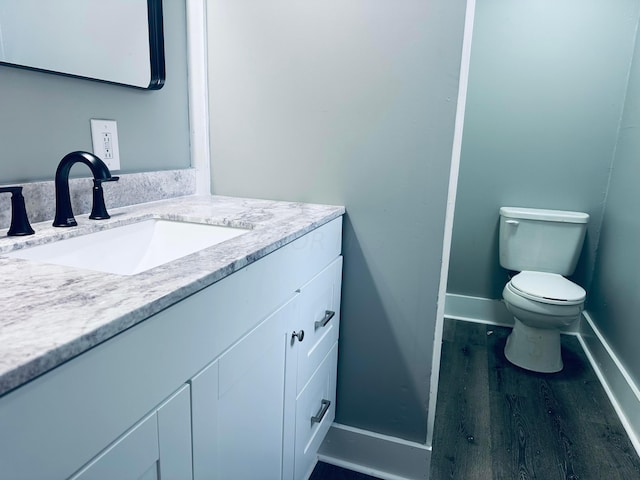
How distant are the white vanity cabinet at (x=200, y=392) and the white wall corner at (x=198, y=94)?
52 centimetres

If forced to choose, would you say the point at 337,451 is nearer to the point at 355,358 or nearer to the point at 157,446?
the point at 355,358

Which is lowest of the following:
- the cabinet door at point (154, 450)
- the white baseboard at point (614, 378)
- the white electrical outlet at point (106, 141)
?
the white baseboard at point (614, 378)

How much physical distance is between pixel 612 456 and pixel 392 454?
2.62 ft

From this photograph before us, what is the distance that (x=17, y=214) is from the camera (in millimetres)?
859

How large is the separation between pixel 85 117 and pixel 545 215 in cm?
213

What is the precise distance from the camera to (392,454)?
146 centimetres

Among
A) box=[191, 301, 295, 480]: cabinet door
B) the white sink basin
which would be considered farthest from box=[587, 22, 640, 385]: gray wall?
the white sink basin

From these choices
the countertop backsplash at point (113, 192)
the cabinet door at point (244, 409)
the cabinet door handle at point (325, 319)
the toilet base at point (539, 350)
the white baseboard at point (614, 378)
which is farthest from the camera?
the toilet base at point (539, 350)

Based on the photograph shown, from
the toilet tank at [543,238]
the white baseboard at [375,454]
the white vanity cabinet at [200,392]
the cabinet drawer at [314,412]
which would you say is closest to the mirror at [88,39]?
the white vanity cabinet at [200,392]

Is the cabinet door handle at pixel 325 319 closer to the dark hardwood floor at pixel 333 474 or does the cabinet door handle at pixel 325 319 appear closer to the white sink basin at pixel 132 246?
the white sink basin at pixel 132 246

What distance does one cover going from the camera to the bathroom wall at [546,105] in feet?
7.18

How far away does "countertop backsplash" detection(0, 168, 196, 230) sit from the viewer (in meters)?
0.95

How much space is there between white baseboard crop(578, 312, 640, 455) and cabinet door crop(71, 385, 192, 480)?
1.68 meters

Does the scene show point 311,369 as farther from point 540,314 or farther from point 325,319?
point 540,314
